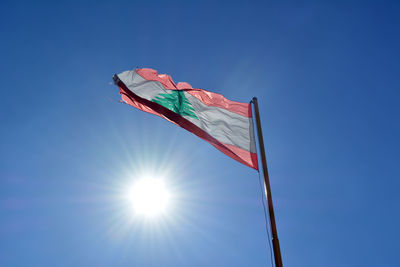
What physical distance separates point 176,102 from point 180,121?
1.05 metres

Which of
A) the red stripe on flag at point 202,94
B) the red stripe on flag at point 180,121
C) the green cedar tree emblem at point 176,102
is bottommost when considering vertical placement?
the red stripe on flag at point 180,121

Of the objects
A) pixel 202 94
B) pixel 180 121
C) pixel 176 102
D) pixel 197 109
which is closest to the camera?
pixel 180 121

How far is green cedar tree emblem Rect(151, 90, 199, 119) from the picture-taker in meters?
8.90

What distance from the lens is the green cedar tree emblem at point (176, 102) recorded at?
350 inches

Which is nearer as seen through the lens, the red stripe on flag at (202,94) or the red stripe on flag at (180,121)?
the red stripe on flag at (180,121)

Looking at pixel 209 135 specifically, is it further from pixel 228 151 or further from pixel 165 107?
pixel 165 107

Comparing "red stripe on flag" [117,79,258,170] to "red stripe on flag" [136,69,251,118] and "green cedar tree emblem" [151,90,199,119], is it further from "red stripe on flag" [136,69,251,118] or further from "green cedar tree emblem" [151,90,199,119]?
"red stripe on flag" [136,69,251,118]

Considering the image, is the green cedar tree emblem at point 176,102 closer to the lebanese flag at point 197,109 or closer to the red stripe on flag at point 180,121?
the lebanese flag at point 197,109

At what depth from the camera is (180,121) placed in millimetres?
8609

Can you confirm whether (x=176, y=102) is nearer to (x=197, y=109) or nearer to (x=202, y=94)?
(x=197, y=109)

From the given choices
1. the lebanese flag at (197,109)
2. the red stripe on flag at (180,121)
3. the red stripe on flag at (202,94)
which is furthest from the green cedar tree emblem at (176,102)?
the red stripe on flag at (202,94)

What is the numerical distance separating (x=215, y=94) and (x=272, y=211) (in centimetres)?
511

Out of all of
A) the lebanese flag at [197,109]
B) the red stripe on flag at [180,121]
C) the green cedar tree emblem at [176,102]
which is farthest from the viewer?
the green cedar tree emblem at [176,102]

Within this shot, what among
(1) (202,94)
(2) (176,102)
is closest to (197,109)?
(2) (176,102)
